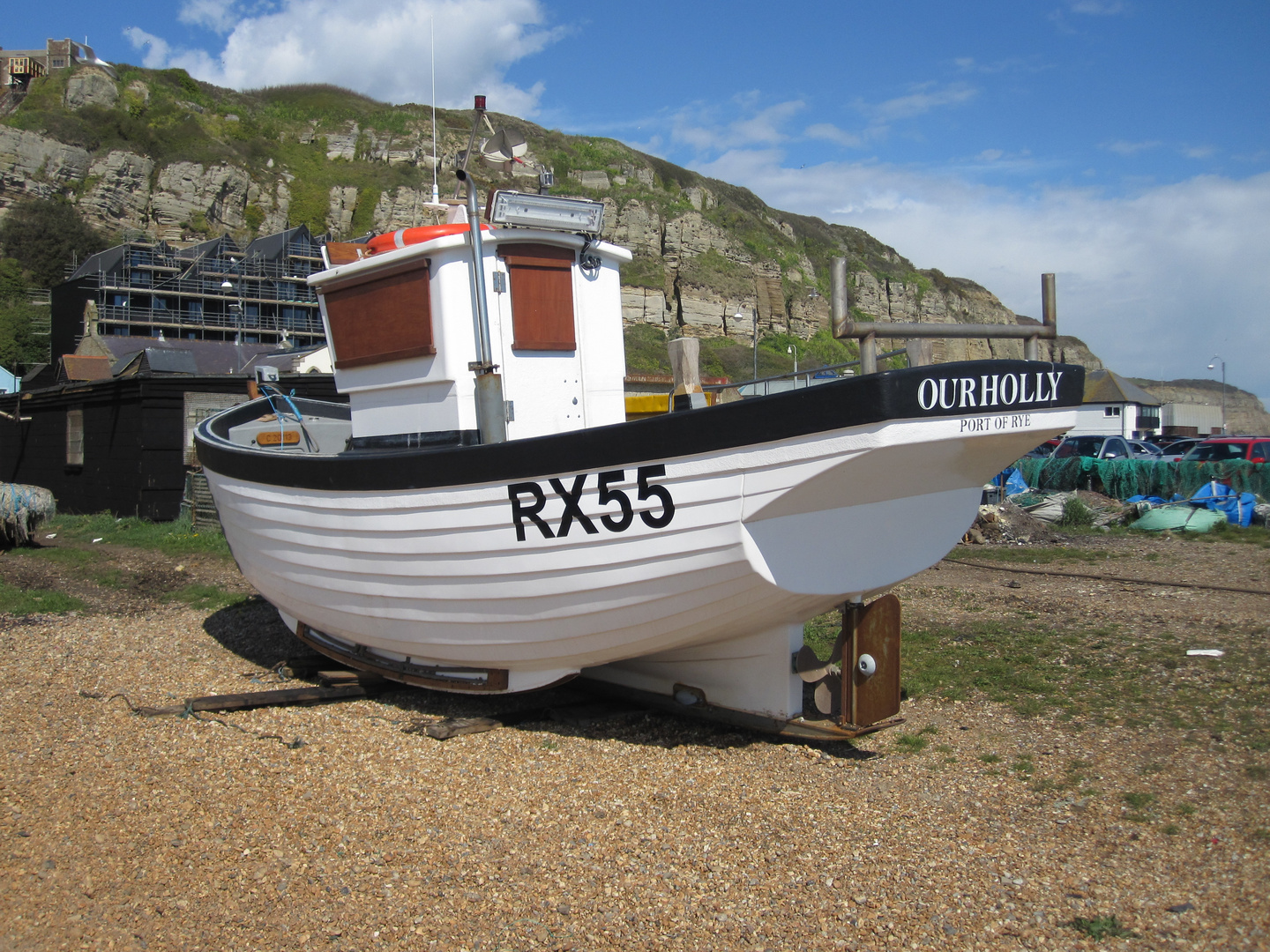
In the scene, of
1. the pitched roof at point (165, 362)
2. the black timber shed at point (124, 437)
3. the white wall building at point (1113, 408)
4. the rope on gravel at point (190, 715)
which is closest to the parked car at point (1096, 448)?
the black timber shed at point (124, 437)

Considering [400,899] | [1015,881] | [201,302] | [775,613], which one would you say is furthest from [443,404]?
[201,302]

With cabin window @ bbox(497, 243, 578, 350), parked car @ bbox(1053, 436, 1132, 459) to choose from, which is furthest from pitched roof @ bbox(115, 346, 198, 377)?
parked car @ bbox(1053, 436, 1132, 459)

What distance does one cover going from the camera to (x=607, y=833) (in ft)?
12.3

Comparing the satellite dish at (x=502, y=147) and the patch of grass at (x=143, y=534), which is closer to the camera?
the satellite dish at (x=502, y=147)

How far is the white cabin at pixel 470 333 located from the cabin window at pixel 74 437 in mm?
15144

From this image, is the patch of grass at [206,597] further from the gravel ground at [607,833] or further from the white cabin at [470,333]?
the white cabin at [470,333]

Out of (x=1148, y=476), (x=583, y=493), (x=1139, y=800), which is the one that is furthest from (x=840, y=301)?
(x=1148, y=476)

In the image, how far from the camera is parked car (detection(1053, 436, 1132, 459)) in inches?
779

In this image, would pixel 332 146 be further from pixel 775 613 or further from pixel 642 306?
pixel 775 613

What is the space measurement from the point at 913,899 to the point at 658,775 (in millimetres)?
1567

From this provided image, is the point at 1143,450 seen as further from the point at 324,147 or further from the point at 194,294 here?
the point at 324,147

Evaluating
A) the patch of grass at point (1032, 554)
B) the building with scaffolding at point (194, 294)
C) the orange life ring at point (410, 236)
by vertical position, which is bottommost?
the patch of grass at point (1032, 554)

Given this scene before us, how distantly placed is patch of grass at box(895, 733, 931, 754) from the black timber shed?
489 inches

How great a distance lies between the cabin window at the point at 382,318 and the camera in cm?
512
